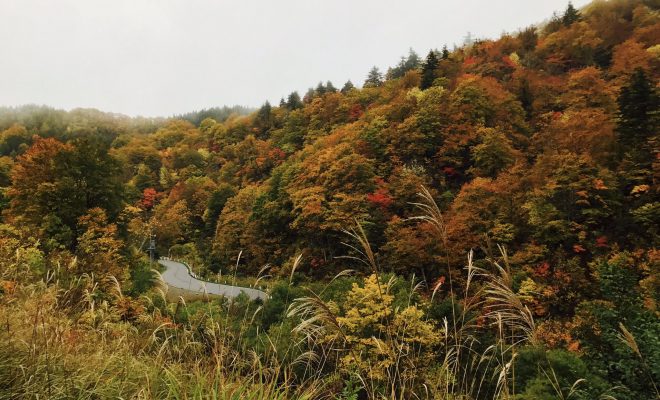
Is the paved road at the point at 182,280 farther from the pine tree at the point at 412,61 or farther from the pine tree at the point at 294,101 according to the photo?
the pine tree at the point at 412,61

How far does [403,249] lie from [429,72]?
103ft

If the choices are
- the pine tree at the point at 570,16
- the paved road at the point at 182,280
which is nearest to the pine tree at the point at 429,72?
the pine tree at the point at 570,16

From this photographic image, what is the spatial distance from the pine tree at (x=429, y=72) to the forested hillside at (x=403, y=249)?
1.27 ft

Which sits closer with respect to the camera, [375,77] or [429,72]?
[429,72]

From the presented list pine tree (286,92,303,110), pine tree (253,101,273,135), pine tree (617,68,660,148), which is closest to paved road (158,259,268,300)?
pine tree (617,68,660,148)

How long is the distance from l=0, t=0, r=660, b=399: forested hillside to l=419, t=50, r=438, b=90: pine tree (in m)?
0.39

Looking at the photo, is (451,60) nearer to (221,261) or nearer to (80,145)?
(221,261)

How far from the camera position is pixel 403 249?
2750 cm

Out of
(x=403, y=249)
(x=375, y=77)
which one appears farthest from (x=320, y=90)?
(x=403, y=249)

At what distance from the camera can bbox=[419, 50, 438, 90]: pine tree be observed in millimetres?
48888

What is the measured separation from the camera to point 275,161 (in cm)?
5984

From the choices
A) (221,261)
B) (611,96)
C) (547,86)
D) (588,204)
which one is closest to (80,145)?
(221,261)

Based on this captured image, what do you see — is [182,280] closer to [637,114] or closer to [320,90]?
[637,114]

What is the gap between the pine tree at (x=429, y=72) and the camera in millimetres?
48888
